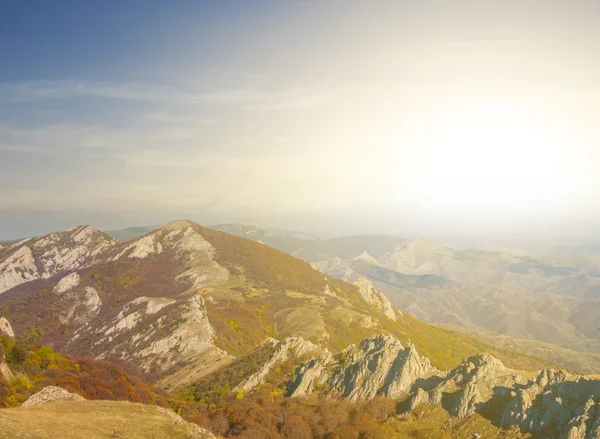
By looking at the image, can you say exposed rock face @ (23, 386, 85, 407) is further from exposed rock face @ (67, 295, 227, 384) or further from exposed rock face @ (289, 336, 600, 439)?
exposed rock face @ (67, 295, 227, 384)

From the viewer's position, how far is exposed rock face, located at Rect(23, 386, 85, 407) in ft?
168

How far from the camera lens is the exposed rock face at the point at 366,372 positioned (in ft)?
239

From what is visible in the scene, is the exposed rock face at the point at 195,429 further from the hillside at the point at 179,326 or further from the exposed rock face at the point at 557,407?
the hillside at the point at 179,326

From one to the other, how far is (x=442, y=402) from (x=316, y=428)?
24.1 metres

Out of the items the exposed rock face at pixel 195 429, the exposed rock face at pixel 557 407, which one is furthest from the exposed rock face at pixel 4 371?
the exposed rock face at pixel 557 407

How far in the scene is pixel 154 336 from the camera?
428ft

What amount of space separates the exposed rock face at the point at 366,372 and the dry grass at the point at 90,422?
39701mm

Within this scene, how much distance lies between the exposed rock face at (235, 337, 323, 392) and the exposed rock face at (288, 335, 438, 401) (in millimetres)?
11673

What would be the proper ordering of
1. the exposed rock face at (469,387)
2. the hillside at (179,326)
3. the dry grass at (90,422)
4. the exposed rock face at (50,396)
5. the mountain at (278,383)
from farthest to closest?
the hillside at (179,326) → the exposed rock face at (469,387) → the mountain at (278,383) → the exposed rock face at (50,396) → the dry grass at (90,422)

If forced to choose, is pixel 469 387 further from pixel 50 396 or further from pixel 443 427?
pixel 50 396

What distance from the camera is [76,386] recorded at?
63.6 m

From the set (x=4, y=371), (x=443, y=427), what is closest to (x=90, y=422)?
(x=4, y=371)

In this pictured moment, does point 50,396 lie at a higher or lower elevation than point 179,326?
higher

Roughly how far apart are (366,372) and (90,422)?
5608 cm
